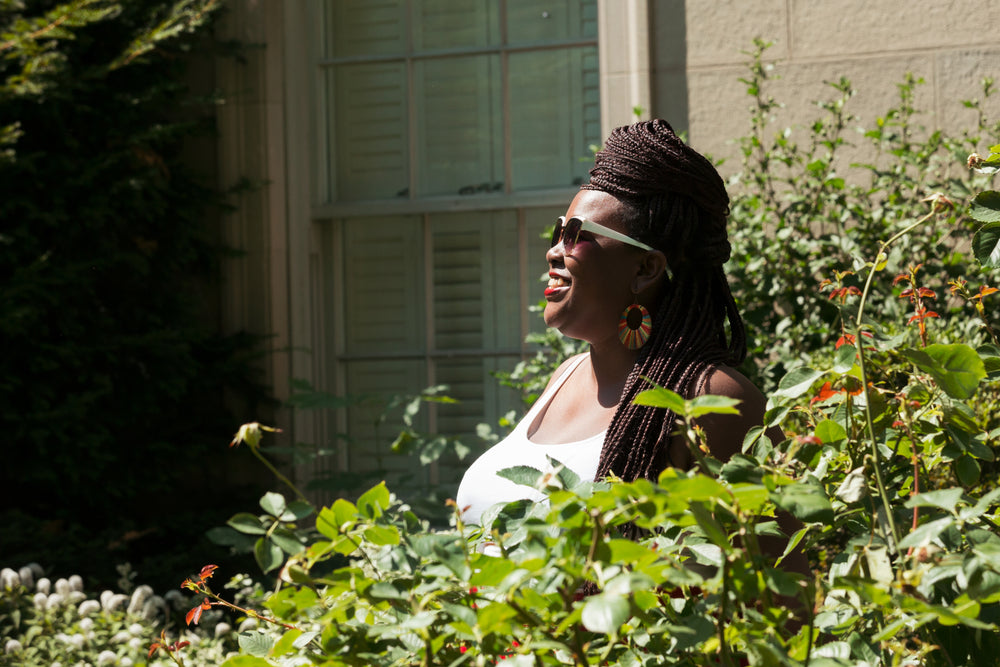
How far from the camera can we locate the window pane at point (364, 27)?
5.03 meters

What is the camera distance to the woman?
6.34 feet

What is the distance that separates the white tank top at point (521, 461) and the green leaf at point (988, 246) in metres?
0.84

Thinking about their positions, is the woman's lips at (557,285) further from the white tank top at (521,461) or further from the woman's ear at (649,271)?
the white tank top at (521,461)

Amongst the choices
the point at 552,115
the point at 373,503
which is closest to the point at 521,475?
the point at 373,503

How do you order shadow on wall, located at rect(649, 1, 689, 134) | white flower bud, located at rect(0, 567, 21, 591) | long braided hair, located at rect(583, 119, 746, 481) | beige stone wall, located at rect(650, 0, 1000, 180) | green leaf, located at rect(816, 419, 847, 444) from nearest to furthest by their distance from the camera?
green leaf, located at rect(816, 419, 847, 444) → long braided hair, located at rect(583, 119, 746, 481) → white flower bud, located at rect(0, 567, 21, 591) → beige stone wall, located at rect(650, 0, 1000, 180) → shadow on wall, located at rect(649, 1, 689, 134)

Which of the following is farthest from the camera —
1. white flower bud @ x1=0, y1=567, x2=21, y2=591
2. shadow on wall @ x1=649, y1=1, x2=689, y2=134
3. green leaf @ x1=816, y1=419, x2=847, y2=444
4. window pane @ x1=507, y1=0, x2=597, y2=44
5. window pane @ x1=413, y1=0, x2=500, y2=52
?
window pane @ x1=413, y1=0, x2=500, y2=52

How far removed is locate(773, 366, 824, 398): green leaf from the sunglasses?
94cm

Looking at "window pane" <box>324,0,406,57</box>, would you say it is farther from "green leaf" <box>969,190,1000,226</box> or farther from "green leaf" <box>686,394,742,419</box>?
"green leaf" <box>686,394,742,419</box>

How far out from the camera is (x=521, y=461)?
2.04m

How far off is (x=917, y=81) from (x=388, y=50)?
2.50 metres

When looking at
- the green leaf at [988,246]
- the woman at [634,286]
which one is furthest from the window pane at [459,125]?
the green leaf at [988,246]

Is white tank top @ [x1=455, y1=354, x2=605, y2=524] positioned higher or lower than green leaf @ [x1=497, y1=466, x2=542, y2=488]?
lower

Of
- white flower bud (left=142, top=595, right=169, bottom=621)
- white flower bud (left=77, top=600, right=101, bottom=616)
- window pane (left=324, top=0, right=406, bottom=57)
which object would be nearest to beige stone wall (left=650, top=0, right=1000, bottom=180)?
window pane (left=324, top=0, right=406, bottom=57)

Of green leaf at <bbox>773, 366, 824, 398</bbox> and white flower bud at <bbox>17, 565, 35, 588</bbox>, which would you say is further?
white flower bud at <bbox>17, 565, 35, 588</bbox>
